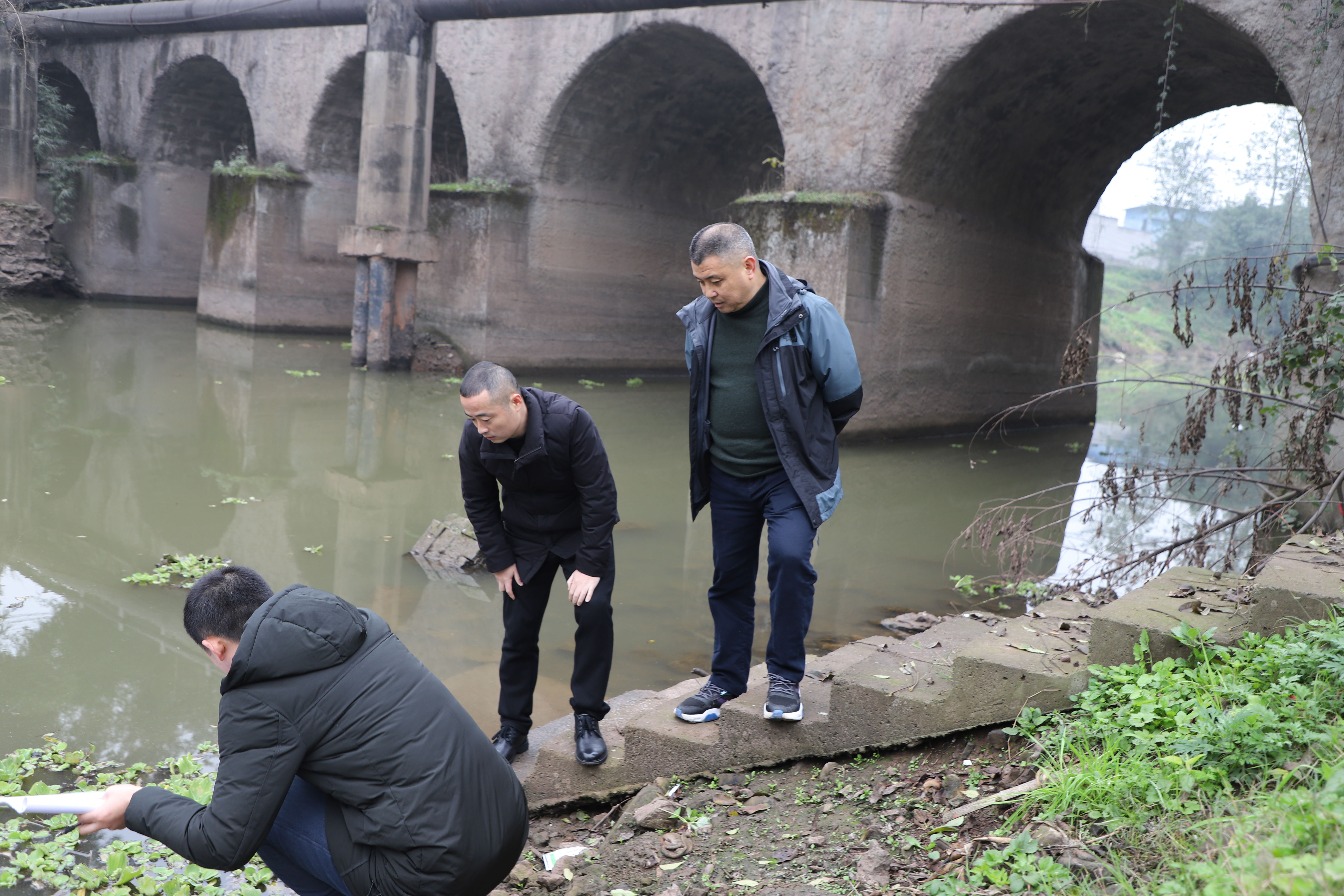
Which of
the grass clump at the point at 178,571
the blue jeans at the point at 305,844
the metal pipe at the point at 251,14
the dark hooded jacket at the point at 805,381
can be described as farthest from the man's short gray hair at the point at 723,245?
the metal pipe at the point at 251,14

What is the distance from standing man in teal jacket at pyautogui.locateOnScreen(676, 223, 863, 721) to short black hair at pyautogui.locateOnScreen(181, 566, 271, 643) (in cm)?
163

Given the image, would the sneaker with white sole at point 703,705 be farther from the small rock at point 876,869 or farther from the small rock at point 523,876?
the small rock at point 876,869

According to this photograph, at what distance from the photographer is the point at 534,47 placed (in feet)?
47.4

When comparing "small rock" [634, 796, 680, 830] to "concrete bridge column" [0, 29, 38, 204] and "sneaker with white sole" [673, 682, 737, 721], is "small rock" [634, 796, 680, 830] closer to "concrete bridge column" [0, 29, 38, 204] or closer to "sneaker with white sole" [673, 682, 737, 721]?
"sneaker with white sole" [673, 682, 737, 721]

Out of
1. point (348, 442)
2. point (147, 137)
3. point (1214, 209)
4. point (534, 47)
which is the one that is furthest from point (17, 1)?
point (1214, 209)

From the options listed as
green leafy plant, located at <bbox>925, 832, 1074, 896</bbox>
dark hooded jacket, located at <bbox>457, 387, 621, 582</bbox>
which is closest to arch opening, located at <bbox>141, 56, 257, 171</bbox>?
dark hooded jacket, located at <bbox>457, 387, 621, 582</bbox>

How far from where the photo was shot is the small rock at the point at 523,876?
3041 mm

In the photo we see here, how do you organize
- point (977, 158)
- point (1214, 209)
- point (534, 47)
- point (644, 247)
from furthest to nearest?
point (1214, 209) < point (644, 247) < point (534, 47) < point (977, 158)

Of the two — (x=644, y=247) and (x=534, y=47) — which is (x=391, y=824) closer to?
(x=534, y=47)

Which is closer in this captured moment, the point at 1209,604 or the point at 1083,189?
the point at 1209,604

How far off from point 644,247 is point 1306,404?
41.2ft

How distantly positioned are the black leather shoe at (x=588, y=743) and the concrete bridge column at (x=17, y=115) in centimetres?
2054

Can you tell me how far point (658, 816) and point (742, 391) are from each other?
55.5 inches

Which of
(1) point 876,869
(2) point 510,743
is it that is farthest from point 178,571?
(1) point 876,869
